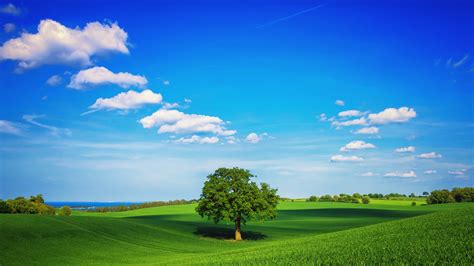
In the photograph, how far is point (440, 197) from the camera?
115688 mm

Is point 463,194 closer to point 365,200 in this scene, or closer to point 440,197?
point 440,197

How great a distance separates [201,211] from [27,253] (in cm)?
2421

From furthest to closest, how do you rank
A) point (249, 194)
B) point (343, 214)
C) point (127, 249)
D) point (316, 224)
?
1. point (343, 214)
2. point (316, 224)
3. point (249, 194)
4. point (127, 249)

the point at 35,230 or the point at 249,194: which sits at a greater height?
the point at 249,194

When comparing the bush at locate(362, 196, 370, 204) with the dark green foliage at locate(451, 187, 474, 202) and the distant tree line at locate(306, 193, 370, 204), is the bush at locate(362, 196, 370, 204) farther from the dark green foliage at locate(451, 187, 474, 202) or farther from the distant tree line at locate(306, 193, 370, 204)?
the dark green foliage at locate(451, 187, 474, 202)

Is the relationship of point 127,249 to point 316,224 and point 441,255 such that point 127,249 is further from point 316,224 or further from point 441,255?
point 316,224

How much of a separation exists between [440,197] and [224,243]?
9336cm

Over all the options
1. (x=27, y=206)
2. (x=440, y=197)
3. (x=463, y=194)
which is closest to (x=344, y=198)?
(x=440, y=197)

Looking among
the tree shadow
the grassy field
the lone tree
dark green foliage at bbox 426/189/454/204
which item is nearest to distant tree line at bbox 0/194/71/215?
the grassy field

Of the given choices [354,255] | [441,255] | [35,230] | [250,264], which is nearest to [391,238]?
[354,255]

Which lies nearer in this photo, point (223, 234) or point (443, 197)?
point (223, 234)

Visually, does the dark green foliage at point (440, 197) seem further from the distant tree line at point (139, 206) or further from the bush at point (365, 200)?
the distant tree line at point (139, 206)

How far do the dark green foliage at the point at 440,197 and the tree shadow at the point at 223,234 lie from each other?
81.8 metres

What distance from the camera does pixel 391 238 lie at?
1945 centimetres
